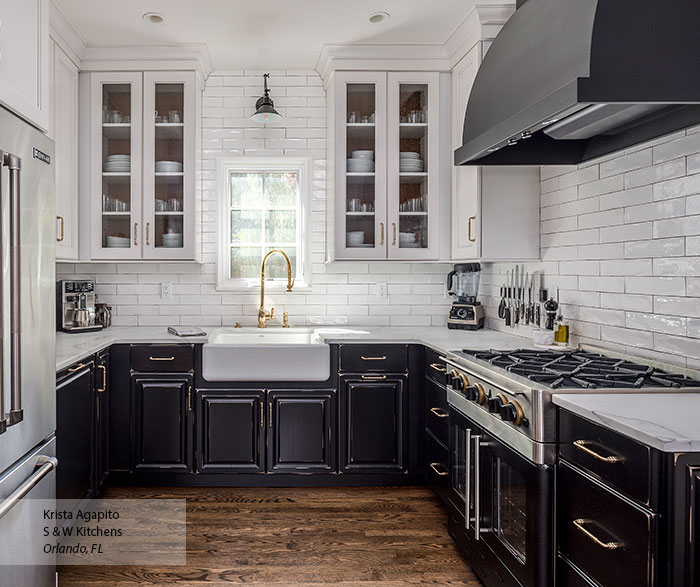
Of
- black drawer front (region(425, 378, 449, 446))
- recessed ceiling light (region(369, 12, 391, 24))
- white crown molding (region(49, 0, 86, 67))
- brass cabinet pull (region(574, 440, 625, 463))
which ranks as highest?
recessed ceiling light (region(369, 12, 391, 24))

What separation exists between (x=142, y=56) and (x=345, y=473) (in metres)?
2.85

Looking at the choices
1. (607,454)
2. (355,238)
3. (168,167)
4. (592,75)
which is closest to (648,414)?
(607,454)

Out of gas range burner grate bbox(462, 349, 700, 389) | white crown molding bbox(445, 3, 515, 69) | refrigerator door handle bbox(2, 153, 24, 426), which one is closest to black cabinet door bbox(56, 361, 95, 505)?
refrigerator door handle bbox(2, 153, 24, 426)

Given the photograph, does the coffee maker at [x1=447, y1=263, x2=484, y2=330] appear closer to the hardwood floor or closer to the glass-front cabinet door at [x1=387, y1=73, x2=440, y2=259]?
the glass-front cabinet door at [x1=387, y1=73, x2=440, y2=259]

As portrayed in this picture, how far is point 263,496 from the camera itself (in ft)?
10.1

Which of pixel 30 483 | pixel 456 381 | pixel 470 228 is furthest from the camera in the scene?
pixel 470 228

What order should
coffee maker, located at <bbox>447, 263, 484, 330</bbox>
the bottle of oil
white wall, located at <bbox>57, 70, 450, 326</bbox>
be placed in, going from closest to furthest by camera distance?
1. the bottle of oil
2. coffee maker, located at <bbox>447, 263, 484, 330</bbox>
3. white wall, located at <bbox>57, 70, 450, 326</bbox>

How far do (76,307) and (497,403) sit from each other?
270 cm

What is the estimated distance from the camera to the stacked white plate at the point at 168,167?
11.2ft

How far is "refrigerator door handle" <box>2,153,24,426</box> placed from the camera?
1516 mm

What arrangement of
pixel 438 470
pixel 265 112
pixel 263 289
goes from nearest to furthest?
1. pixel 438 470
2. pixel 265 112
3. pixel 263 289

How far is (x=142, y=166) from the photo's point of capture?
338 cm

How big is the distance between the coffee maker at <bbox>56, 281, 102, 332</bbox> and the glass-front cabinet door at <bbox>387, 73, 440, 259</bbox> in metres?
1.95

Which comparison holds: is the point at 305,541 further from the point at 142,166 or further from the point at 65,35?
the point at 65,35
